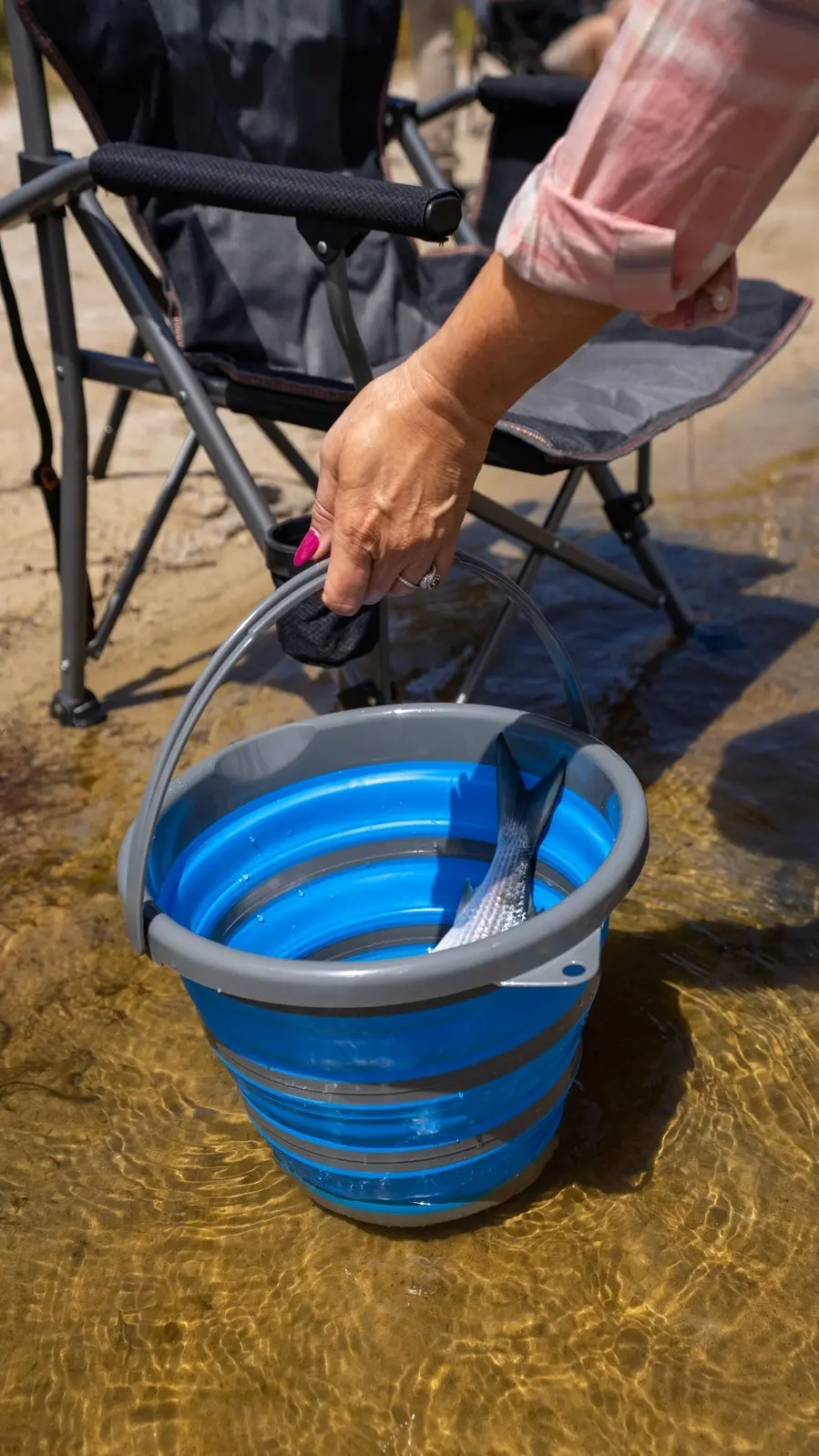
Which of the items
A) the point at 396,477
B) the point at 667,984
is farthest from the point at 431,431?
the point at 667,984

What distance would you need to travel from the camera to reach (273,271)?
2594mm

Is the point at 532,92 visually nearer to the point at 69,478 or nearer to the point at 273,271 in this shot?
the point at 273,271

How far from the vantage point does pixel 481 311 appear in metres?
1.05

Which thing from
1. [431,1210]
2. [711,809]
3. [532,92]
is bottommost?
[711,809]

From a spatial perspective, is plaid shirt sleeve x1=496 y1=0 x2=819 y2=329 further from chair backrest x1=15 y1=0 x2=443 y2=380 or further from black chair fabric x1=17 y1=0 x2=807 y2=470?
chair backrest x1=15 y1=0 x2=443 y2=380

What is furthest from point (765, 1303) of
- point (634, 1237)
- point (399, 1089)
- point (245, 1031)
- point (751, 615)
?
point (751, 615)

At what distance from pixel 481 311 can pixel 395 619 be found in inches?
84.7

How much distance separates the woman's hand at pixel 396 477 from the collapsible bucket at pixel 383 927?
14 centimetres

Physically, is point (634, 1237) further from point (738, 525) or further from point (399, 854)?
point (738, 525)

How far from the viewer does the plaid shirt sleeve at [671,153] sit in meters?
0.87

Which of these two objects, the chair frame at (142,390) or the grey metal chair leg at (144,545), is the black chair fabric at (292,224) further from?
the grey metal chair leg at (144,545)

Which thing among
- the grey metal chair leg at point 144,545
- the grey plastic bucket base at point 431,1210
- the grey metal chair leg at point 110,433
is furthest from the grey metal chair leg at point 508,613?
the grey metal chair leg at point 110,433

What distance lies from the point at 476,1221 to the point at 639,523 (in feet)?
5.62

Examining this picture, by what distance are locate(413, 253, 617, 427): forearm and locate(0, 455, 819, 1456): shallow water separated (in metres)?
1.05
